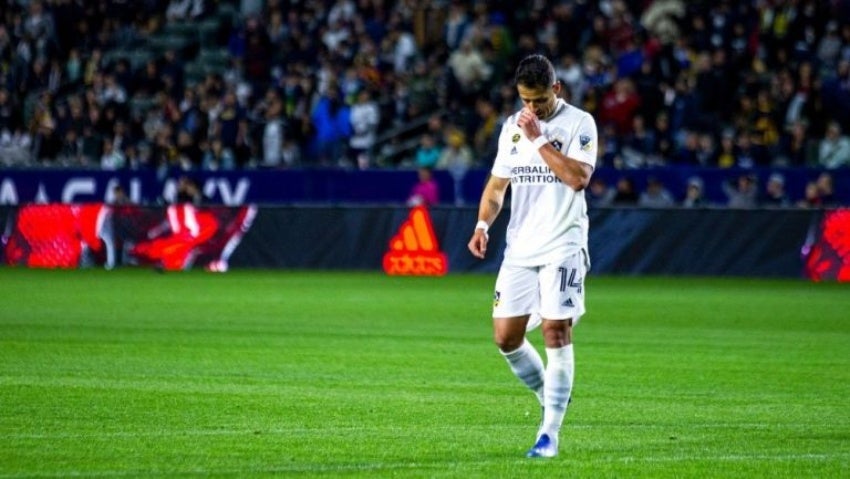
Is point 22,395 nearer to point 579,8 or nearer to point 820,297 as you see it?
point 820,297

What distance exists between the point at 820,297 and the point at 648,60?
8565 mm

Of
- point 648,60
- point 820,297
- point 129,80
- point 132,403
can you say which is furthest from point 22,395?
point 129,80

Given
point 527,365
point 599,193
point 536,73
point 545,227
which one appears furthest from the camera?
point 599,193

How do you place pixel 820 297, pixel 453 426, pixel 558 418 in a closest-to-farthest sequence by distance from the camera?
pixel 558 418
pixel 453 426
pixel 820 297

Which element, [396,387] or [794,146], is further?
[794,146]

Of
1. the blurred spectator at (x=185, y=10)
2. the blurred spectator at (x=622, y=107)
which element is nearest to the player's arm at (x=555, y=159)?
the blurred spectator at (x=622, y=107)

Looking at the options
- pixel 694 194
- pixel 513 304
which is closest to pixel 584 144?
pixel 513 304

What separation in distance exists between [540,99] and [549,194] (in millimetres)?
537

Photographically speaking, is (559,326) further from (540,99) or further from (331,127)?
(331,127)

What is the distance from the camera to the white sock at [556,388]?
8961 millimetres

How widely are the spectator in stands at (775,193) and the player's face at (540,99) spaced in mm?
17791

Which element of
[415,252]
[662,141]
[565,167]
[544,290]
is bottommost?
[415,252]

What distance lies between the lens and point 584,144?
9250 millimetres

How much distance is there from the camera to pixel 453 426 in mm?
10156
